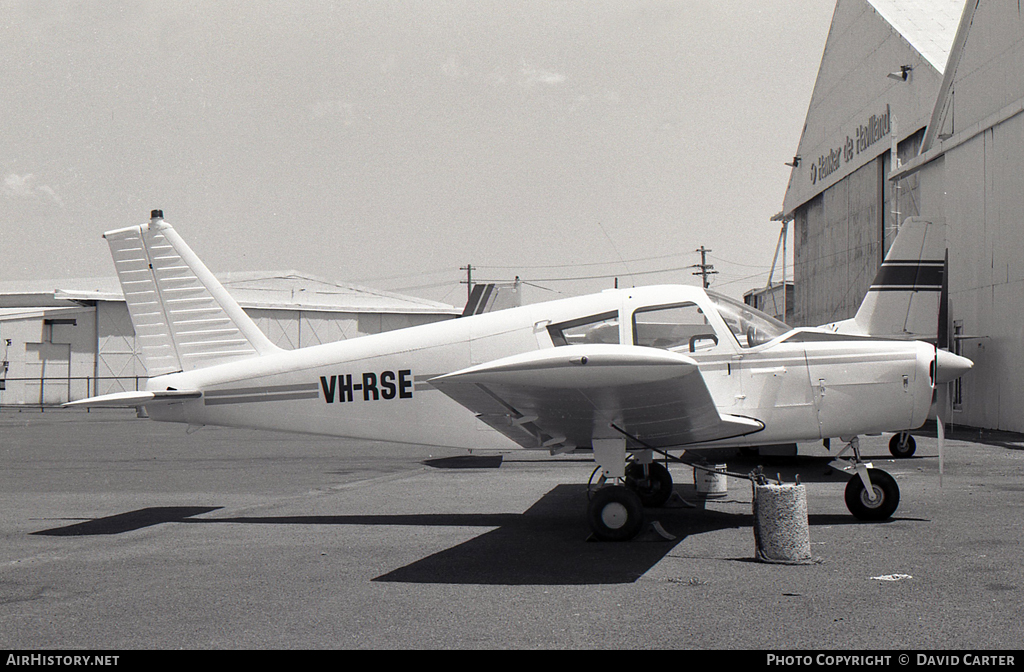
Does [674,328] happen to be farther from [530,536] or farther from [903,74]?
[903,74]

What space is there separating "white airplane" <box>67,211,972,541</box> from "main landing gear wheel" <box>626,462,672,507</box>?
20 mm

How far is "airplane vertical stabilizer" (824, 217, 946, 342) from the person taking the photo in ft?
59.7

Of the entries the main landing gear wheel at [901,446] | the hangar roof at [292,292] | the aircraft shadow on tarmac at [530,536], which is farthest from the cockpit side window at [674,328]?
the hangar roof at [292,292]

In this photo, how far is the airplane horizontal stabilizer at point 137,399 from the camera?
7967 mm

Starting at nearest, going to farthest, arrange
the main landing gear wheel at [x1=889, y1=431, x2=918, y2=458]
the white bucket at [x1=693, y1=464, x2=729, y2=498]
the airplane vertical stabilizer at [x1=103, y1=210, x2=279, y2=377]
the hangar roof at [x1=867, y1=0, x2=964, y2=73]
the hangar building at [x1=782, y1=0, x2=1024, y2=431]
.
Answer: the airplane vertical stabilizer at [x1=103, y1=210, x2=279, y2=377], the white bucket at [x1=693, y1=464, x2=729, y2=498], the main landing gear wheel at [x1=889, y1=431, x2=918, y2=458], the hangar building at [x1=782, y1=0, x2=1024, y2=431], the hangar roof at [x1=867, y1=0, x2=964, y2=73]

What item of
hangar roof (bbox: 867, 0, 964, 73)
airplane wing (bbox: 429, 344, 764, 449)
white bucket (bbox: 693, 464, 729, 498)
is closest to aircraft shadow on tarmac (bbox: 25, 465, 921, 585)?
white bucket (bbox: 693, 464, 729, 498)

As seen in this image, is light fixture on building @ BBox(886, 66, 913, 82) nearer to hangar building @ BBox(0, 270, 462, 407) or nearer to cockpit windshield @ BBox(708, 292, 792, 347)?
cockpit windshield @ BBox(708, 292, 792, 347)

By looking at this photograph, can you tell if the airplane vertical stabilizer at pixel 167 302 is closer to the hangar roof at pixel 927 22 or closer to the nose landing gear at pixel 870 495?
the nose landing gear at pixel 870 495

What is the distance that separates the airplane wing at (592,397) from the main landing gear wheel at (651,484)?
1.65 m

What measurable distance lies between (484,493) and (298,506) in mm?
2317

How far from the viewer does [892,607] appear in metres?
5.05

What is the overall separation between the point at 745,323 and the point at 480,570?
137 inches

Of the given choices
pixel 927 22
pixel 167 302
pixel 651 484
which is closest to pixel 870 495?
pixel 651 484

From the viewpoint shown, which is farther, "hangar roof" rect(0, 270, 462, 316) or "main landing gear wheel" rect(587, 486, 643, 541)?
"hangar roof" rect(0, 270, 462, 316)
